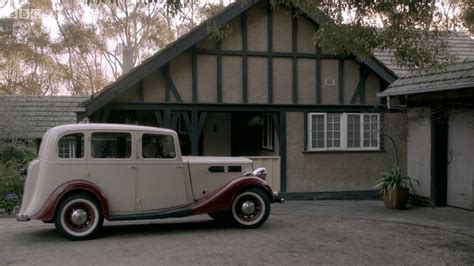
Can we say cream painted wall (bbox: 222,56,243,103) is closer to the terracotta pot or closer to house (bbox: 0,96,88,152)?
the terracotta pot

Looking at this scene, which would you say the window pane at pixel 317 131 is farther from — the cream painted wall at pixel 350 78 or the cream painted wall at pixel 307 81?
the cream painted wall at pixel 350 78

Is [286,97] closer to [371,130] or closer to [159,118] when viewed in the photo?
[371,130]

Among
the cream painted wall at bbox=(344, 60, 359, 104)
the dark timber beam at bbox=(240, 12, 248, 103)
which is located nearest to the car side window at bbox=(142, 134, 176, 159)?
the dark timber beam at bbox=(240, 12, 248, 103)

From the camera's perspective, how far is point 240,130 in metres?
19.4

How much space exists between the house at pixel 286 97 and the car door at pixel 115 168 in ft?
15.8

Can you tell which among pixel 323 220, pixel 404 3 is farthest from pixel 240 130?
pixel 404 3

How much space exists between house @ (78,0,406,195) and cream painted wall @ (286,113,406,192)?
3 cm

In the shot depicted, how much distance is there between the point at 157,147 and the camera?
973 cm

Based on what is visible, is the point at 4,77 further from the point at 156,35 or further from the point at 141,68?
the point at 141,68

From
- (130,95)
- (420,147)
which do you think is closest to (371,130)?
(420,147)

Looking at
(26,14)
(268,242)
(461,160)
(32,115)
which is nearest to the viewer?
(268,242)

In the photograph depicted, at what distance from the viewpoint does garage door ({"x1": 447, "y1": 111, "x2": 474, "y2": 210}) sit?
12.5 m

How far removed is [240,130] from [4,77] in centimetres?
2216

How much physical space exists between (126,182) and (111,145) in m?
0.69
